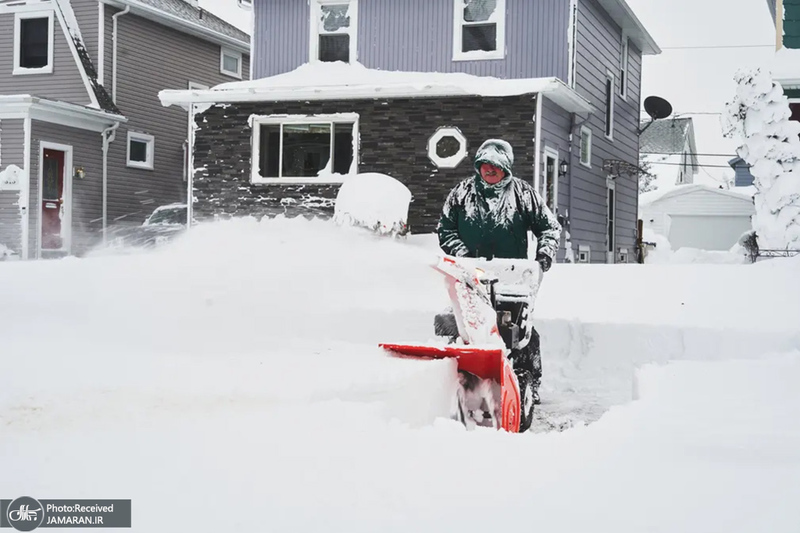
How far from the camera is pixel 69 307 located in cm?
905

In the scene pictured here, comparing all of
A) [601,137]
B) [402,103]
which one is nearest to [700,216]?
[601,137]

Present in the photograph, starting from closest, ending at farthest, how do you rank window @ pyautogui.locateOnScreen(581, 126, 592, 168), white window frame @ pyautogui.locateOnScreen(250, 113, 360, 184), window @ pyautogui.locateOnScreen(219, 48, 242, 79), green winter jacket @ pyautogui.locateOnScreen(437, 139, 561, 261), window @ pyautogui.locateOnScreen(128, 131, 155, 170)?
1. green winter jacket @ pyautogui.locateOnScreen(437, 139, 561, 261)
2. white window frame @ pyautogui.locateOnScreen(250, 113, 360, 184)
3. window @ pyautogui.locateOnScreen(581, 126, 592, 168)
4. window @ pyautogui.locateOnScreen(128, 131, 155, 170)
5. window @ pyautogui.locateOnScreen(219, 48, 242, 79)

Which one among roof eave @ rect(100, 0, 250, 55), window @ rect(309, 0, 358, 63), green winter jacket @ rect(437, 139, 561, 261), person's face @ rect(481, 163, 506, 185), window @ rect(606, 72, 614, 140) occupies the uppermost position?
roof eave @ rect(100, 0, 250, 55)

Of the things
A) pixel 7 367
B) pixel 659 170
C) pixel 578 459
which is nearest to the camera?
pixel 578 459

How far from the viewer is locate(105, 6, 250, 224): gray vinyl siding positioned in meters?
21.1

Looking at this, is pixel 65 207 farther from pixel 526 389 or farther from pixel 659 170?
pixel 659 170

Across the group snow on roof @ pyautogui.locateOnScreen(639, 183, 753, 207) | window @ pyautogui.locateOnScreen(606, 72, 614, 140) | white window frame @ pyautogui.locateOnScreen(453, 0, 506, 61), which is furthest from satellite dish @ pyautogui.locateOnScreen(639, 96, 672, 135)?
snow on roof @ pyautogui.locateOnScreen(639, 183, 753, 207)

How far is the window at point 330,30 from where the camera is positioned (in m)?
16.9

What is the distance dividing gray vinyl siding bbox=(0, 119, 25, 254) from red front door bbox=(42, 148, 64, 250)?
648mm

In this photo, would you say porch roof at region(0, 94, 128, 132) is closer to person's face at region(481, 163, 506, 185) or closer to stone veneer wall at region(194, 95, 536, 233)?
stone veneer wall at region(194, 95, 536, 233)

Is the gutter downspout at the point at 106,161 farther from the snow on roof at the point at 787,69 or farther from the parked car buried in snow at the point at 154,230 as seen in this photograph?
the snow on roof at the point at 787,69

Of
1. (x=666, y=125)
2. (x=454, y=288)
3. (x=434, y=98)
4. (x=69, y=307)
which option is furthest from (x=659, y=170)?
(x=454, y=288)

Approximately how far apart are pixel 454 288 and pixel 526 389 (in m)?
0.95

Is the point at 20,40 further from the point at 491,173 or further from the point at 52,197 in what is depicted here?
the point at 491,173
